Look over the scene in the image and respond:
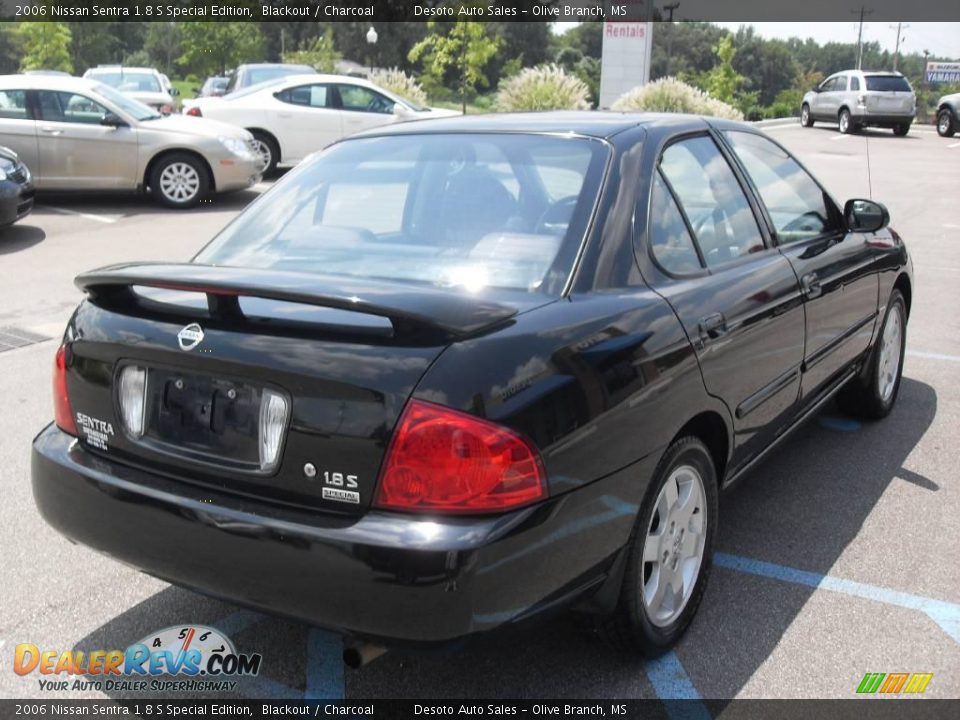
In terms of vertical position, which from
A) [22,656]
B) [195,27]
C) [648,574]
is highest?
[195,27]

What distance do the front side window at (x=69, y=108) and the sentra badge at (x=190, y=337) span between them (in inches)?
427

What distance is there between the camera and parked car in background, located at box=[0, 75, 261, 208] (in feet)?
40.0

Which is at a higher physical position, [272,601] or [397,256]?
[397,256]

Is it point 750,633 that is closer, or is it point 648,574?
point 648,574

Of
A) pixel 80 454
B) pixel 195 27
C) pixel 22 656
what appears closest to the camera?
pixel 80 454

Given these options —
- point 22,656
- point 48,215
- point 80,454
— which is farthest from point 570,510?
point 48,215

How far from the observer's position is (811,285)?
4043mm

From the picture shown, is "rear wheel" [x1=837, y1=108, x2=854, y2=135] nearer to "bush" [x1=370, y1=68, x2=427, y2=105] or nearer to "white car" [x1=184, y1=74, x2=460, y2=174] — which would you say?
"bush" [x1=370, y1=68, x2=427, y2=105]

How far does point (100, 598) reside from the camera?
135 inches

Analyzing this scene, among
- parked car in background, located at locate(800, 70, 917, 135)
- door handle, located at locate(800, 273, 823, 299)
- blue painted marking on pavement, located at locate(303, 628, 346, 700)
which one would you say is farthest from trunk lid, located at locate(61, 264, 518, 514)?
parked car in background, located at locate(800, 70, 917, 135)

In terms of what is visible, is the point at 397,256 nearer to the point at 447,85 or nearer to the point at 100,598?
the point at 100,598

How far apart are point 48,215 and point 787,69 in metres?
111

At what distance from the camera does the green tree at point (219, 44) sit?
6081 centimetres

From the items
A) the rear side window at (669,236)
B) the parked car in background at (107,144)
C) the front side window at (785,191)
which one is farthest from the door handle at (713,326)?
the parked car in background at (107,144)
